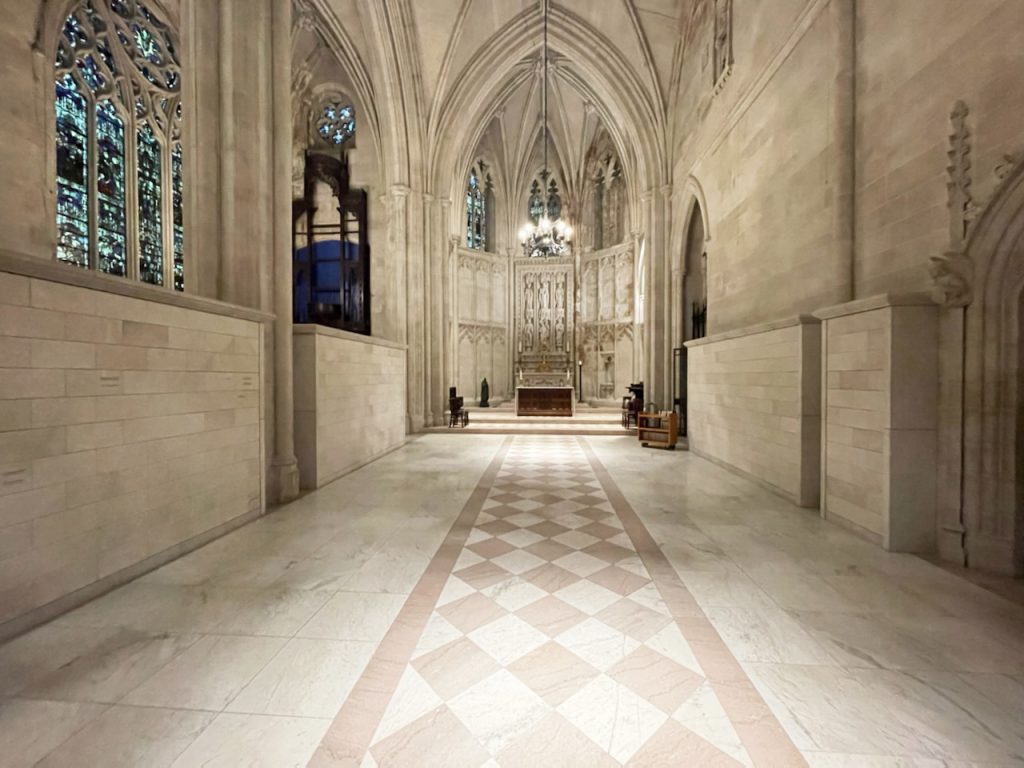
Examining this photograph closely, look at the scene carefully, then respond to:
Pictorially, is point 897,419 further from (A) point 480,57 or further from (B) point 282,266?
(A) point 480,57

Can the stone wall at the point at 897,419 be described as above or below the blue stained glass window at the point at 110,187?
below

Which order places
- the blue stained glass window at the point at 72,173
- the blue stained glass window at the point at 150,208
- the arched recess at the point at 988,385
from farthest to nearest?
the blue stained glass window at the point at 150,208, the blue stained glass window at the point at 72,173, the arched recess at the point at 988,385

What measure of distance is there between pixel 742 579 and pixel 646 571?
0.65m

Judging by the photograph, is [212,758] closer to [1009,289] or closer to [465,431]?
[1009,289]

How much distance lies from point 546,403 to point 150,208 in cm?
1190

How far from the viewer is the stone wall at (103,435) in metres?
2.43

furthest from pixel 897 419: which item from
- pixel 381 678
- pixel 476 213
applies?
pixel 476 213

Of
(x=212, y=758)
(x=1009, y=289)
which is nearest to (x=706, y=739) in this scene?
(x=212, y=758)

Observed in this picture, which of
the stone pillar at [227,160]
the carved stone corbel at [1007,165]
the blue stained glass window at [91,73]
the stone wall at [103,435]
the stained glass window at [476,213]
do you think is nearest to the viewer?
the stone wall at [103,435]

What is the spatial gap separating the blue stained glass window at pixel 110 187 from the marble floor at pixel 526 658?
10036 millimetres

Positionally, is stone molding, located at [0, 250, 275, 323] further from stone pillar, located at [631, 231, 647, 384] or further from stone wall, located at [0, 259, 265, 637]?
stone pillar, located at [631, 231, 647, 384]

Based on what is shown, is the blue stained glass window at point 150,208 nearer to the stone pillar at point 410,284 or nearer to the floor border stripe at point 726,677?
the stone pillar at point 410,284

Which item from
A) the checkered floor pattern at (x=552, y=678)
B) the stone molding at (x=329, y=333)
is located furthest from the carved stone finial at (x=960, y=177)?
the stone molding at (x=329, y=333)

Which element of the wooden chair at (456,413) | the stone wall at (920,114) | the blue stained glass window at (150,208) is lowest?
the wooden chair at (456,413)
